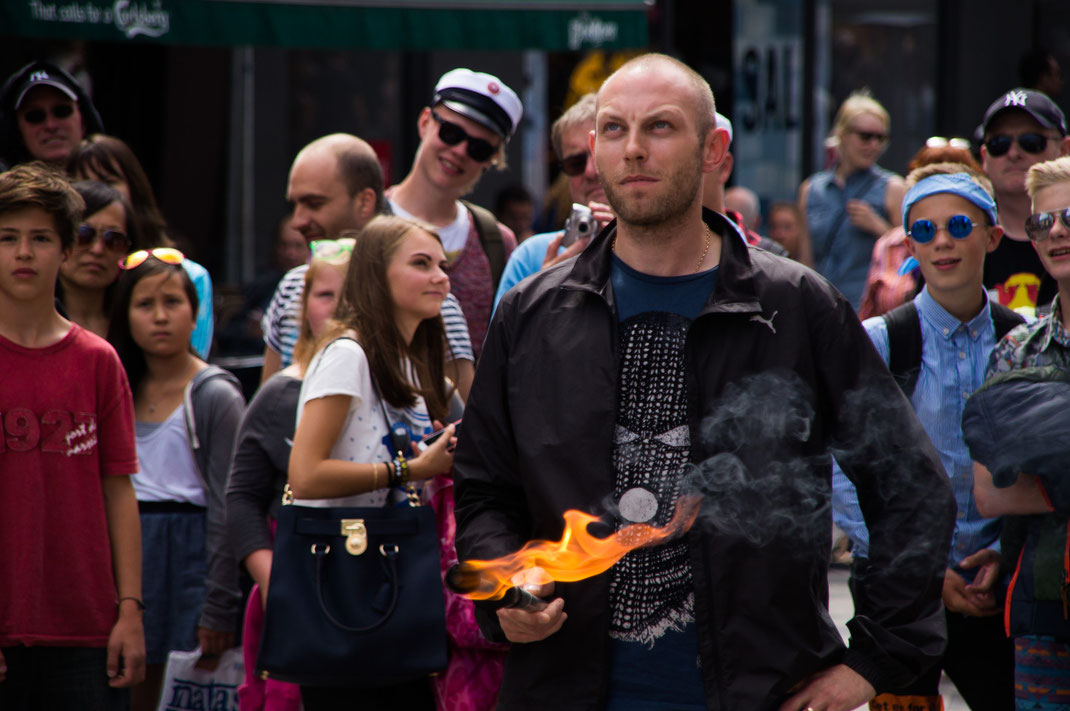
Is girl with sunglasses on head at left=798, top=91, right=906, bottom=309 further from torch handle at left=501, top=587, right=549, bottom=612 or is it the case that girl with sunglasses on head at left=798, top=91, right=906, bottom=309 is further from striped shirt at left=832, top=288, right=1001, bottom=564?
torch handle at left=501, top=587, right=549, bottom=612

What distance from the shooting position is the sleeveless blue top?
8.52 meters

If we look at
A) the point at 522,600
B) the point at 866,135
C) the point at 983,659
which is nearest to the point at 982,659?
the point at 983,659

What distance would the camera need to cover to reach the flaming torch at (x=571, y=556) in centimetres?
261

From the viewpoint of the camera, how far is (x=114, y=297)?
17.1ft

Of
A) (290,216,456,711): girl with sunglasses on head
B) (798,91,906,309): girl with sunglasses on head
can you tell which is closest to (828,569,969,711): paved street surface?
(798,91,906,309): girl with sunglasses on head

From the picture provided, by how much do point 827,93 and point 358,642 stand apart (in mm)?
11153

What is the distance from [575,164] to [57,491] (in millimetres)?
2340

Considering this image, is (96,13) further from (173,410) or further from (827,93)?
(827,93)

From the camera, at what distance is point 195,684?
186 inches

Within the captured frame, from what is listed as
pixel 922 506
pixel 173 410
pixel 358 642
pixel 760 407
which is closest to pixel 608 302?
pixel 760 407

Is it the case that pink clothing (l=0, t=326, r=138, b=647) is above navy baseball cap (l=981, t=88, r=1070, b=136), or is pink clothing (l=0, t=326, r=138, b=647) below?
below

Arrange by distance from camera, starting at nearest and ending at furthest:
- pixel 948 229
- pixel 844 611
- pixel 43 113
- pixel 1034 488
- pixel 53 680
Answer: pixel 1034 488
pixel 53 680
pixel 948 229
pixel 43 113
pixel 844 611

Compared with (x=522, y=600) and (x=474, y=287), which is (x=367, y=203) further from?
(x=522, y=600)

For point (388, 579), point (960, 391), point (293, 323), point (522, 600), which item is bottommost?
point (388, 579)
